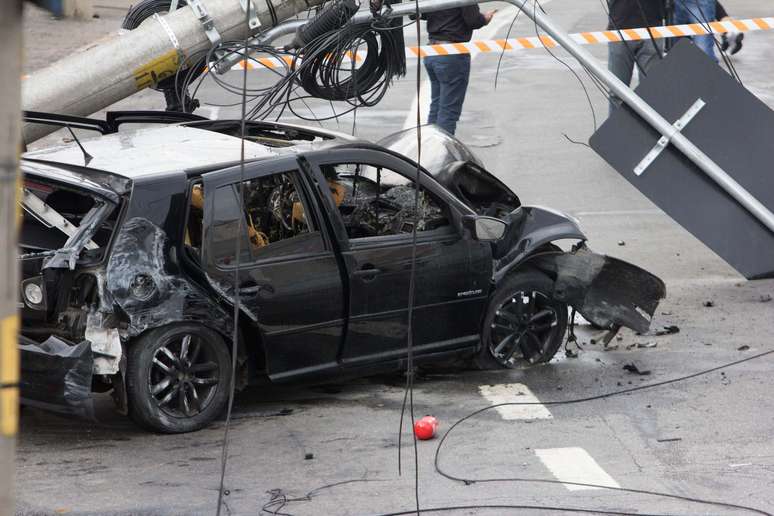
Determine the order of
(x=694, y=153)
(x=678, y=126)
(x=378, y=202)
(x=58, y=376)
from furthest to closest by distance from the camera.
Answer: (x=678, y=126) → (x=694, y=153) → (x=378, y=202) → (x=58, y=376)

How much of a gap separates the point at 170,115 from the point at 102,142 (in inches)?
46.6

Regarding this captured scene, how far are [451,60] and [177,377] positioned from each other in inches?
277

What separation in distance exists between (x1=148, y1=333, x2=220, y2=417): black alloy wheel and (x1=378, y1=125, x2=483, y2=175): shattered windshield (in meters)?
2.48

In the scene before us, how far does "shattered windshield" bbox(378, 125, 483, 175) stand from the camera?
8.97 metres

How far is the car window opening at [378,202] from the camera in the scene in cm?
791

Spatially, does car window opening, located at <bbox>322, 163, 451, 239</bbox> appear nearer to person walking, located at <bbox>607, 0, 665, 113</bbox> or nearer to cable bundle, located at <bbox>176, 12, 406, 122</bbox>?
cable bundle, located at <bbox>176, 12, 406, 122</bbox>

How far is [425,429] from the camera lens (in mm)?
7109

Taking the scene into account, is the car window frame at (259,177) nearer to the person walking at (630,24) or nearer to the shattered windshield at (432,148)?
the shattered windshield at (432,148)

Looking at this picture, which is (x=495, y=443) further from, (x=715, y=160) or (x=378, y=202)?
(x=715, y=160)

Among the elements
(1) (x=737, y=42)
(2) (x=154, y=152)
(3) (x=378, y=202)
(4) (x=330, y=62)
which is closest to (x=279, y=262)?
(2) (x=154, y=152)

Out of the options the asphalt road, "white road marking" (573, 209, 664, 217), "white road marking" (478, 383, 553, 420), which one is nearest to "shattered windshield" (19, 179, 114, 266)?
the asphalt road

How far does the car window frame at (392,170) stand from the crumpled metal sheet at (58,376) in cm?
168

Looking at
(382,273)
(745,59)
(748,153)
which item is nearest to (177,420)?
(382,273)

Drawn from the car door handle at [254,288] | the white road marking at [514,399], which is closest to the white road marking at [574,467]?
the white road marking at [514,399]
